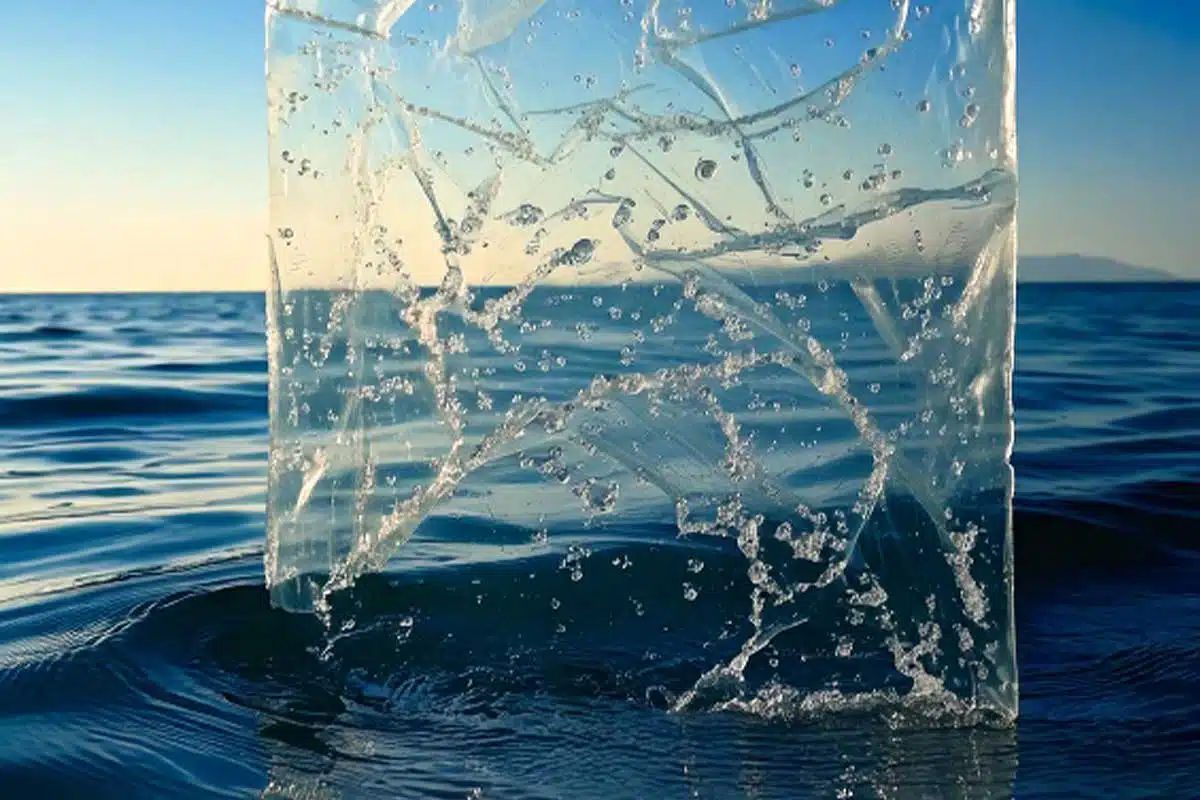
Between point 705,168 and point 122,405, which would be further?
point 122,405

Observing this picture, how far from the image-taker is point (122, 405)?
10.2 meters

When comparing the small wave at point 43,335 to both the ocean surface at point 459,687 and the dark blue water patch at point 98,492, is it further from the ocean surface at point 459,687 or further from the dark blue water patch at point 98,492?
the ocean surface at point 459,687

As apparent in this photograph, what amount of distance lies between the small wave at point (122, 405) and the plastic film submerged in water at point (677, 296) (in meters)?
6.63

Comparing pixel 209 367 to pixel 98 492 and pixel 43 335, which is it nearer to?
pixel 98 492

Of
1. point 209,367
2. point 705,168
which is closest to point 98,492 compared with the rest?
point 705,168

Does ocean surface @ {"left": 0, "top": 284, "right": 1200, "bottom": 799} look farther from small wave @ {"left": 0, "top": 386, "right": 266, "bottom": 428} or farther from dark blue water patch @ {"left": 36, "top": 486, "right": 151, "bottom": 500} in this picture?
small wave @ {"left": 0, "top": 386, "right": 266, "bottom": 428}

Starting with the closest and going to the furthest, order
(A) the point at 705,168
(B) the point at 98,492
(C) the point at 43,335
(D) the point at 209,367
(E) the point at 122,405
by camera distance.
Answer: (A) the point at 705,168 → (B) the point at 98,492 → (E) the point at 122,405 → (D) the point at 209,367 → (C) the point at 43,335

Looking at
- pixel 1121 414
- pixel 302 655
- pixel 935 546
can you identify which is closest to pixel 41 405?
pixel 302 655

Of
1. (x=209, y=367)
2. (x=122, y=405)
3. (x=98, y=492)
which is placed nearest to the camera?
(x=98, y=492)

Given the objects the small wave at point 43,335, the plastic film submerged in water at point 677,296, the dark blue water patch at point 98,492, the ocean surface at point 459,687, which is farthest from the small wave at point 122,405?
the small wave at point 43,335

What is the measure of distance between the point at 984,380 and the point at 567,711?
1.24 metres

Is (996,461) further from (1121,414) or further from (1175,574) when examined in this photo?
(1121,414)

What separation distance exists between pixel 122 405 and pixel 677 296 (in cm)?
809

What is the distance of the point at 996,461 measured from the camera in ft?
9.81
